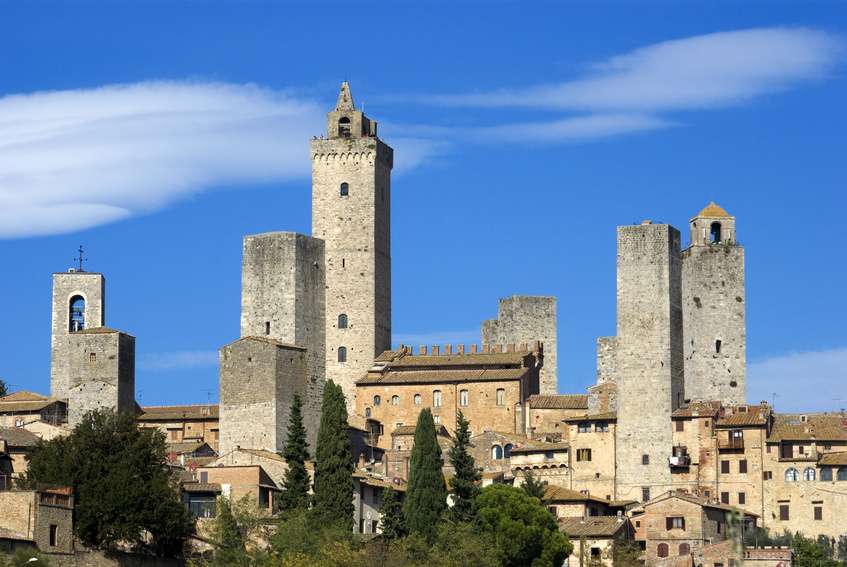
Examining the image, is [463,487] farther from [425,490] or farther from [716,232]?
[716,232]

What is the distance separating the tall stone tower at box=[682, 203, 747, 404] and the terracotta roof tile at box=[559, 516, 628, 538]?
1188 cm

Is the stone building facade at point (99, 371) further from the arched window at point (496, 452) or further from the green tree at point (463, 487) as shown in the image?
the green tree at point (463, 487)

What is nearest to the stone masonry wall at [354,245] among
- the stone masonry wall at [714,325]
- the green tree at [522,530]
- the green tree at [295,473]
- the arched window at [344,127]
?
the arched window at [344,127]

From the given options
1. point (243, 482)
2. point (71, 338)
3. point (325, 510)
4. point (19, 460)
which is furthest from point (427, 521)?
point (71, 338)

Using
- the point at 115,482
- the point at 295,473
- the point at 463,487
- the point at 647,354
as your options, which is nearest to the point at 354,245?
the point at 647,354

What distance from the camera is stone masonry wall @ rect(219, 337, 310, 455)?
83.5 metres

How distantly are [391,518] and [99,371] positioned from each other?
70.7 ft

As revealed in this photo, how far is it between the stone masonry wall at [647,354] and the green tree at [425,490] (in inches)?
530

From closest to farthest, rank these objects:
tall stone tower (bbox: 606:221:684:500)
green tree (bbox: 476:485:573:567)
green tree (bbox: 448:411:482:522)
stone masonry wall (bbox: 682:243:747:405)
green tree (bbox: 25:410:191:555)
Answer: green tree (bbox: 25:410:191:555) < green tree (bbox: 476:485:573:567) < green tree (bbox: 448:411:482:522) < tall stone tower (bbox: 606:221:684:500) < stone masonry wall (bbox: 682:243:747:405)

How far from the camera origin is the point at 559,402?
89000 mm

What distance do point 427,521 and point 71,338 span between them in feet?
78.1

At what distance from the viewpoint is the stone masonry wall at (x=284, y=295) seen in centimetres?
8988

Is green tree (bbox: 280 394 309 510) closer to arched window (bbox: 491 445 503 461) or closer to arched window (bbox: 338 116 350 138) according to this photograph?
arched window (bbox: 491 445 503 461)

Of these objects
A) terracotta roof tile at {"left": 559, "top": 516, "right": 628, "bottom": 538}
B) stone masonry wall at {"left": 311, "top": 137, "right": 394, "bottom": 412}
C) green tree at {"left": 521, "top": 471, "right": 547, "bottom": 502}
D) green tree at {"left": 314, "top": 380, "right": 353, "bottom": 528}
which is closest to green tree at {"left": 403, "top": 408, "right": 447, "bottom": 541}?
green tree at {"left": 314, "top": 380, "right": 353, "bottom": 528}
